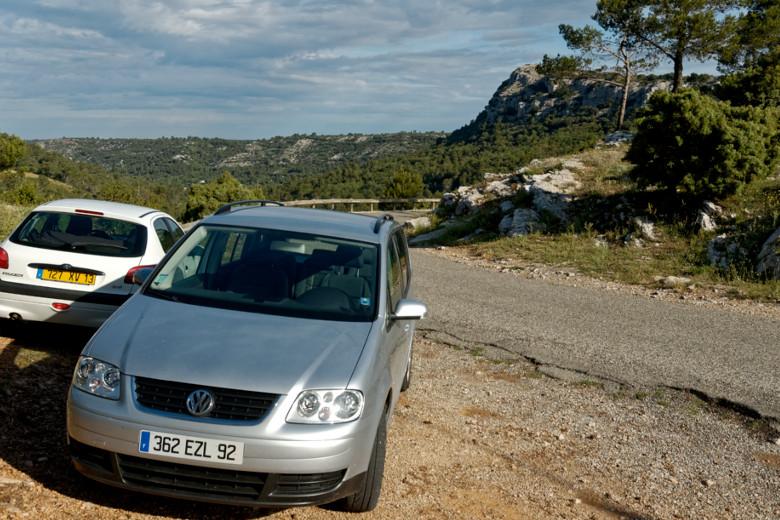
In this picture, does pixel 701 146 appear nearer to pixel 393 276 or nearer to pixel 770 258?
pixel 770 258

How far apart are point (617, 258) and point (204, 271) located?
1166 centimetres

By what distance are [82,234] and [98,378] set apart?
350 centimetres

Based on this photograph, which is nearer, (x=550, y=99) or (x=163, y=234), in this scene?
(x=163, y=234)

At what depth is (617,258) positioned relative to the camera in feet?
46.8

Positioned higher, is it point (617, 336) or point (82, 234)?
point (82, 234)

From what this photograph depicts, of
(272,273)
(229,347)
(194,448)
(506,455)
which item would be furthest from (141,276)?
(506,455)

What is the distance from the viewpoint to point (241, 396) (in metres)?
3.13

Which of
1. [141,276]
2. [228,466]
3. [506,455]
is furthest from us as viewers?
[141,276]

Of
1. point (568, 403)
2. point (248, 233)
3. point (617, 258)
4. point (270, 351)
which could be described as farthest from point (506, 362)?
point (617, 258)

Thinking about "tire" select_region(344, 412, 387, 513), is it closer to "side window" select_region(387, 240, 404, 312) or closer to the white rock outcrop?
"side window" select_region(387, 240, 404, 312)

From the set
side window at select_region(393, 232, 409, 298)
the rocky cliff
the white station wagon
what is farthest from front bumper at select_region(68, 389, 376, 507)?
the rocky cliff

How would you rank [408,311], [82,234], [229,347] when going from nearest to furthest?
[229,347]
[408,311]
[82,234]

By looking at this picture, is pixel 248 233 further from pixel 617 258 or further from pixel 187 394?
pixel 617 258

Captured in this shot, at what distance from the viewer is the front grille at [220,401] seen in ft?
10.2
